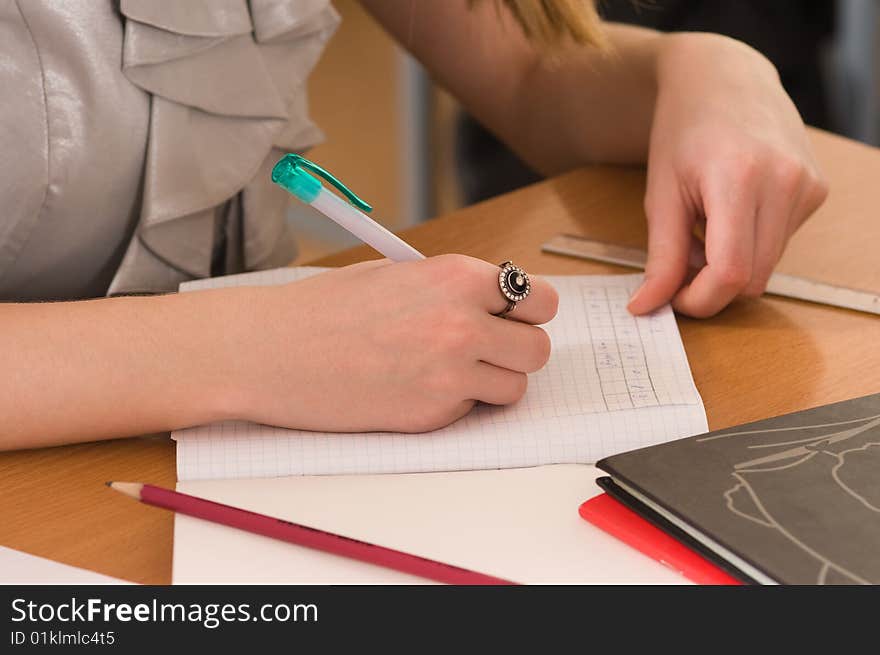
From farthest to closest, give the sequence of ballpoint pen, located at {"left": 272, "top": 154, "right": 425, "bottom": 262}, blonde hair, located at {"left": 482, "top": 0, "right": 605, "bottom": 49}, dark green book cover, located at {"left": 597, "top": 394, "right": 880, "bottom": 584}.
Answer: blonde hair, located at {"left": 482, "top": 0, "right": 605, "bottom": 49}, ballpoint pen, located at {"left": 272, "top": 154, "right": 425, "bottom": 262}, dark green book cover, located at {"left": 597, "top": 394, "right": 880, "bottom": 584}

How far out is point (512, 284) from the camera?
1.96 ft

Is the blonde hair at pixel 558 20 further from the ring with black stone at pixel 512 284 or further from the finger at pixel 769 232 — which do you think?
the ring with black stone at pixel 512 284

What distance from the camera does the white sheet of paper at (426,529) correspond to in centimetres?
48

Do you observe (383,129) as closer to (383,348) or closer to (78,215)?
(78,215)

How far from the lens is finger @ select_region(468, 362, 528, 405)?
0.59m

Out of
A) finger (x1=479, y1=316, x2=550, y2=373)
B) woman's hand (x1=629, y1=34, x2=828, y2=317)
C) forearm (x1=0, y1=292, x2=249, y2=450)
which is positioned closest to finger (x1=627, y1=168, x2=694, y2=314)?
woman's hand (x1=629, y1=34, x2=828, y2=317)

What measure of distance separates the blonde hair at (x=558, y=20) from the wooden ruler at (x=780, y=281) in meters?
0.16

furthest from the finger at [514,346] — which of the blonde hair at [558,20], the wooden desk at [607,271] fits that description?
the blonde hair at [558,20]

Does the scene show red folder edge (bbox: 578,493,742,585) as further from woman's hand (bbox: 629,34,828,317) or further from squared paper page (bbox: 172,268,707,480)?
woman's hand (bbox: 629,34,828,317)

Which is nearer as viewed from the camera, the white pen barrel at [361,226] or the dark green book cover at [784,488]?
the dark green book cover at [784,488]

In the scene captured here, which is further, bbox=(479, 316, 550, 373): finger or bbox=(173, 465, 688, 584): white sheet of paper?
bbox=(479, 316, 550, 373): finger

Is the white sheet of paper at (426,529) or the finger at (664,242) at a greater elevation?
the finger at (664,242)

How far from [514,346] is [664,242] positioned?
0.20 meters

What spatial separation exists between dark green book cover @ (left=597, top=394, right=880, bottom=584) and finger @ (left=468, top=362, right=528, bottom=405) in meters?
0.09
